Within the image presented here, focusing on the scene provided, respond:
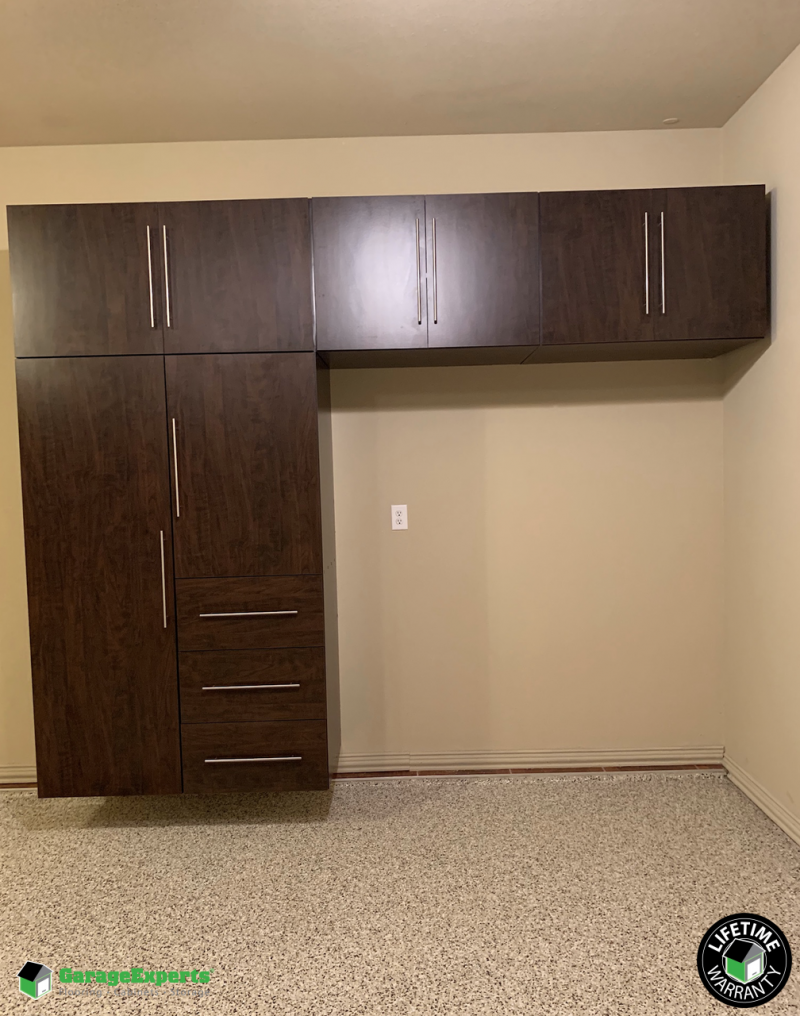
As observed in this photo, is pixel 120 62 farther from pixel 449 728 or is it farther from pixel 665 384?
pixel 449 728

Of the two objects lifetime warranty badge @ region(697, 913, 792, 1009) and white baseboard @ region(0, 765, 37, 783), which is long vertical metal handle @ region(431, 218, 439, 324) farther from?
white baseboard @ region(0, 765, 37, 783)

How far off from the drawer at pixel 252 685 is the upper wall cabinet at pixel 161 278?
45.3 inches

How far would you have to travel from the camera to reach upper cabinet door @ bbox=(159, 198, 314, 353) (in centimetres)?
264

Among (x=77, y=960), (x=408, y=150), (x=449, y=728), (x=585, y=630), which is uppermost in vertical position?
(x=408, y=150)

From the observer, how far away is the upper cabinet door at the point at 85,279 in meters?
2.63

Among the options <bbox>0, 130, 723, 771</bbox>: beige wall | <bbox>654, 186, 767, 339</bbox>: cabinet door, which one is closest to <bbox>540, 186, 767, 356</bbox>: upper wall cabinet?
<bbox>654, 186, 767, 339</bbox>: cabinet door

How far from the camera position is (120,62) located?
2484 millimetres

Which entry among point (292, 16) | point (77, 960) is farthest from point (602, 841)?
point (292, 16)

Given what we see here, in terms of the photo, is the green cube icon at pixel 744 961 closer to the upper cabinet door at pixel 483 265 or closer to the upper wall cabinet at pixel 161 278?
the upper cabinet door at pixel 483 265

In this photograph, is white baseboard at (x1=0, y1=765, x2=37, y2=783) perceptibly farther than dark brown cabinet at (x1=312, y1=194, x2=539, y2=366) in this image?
Yes

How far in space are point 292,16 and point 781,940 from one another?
10.2 feet

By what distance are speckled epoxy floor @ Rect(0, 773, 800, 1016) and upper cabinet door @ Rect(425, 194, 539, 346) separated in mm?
1889

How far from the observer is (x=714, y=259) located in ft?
8.87

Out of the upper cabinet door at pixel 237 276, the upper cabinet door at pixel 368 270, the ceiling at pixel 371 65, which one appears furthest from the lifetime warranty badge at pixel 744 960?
the ceiling at pixel 371 65
